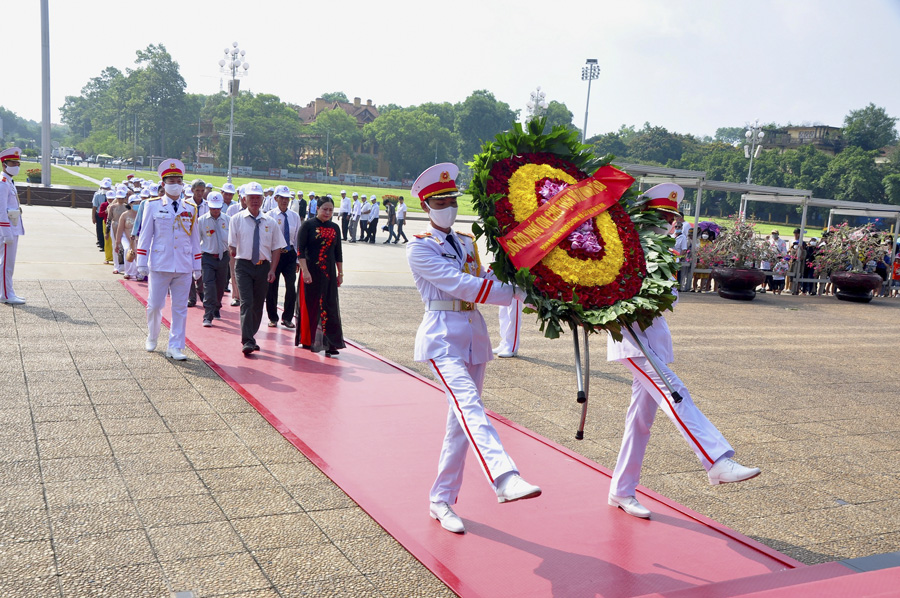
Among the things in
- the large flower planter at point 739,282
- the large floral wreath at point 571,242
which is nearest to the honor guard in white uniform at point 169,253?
the large floral wreath at point 571,242

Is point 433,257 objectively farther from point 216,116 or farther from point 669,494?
point 216,116

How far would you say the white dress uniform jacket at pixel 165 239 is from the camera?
25.9 feet

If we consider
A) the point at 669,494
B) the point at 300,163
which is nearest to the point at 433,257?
the point at 669,494

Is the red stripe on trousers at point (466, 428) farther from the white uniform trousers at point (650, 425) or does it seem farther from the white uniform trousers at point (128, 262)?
the white uniform trousers at point (128, 262)

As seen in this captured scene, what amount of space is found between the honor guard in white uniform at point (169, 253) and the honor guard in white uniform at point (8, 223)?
11.7 feet

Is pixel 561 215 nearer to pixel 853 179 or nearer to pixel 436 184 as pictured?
pixel 436 184

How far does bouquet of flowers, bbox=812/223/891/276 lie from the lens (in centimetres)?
1931

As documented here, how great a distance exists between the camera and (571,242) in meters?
4.08

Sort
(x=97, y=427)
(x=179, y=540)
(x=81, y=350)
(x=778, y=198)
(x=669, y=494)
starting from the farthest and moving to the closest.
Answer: (x=778, y=198)
(x=81, y=350)
(x=97, y=427)
(x=669, y=494)
(x=179, y=540)

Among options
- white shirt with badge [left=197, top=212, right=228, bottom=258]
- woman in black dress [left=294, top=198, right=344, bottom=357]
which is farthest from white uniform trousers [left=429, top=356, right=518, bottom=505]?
white shirt with badge [left=197, top=212, right=228, bottom=258]

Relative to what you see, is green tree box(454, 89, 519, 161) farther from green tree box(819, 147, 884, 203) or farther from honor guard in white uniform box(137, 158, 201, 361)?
honor guard in white uniform box(137, 158, 201, 361)

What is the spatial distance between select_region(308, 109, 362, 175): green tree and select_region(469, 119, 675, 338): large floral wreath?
98.9 meters

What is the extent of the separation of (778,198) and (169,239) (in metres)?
17.0

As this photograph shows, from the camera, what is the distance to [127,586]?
11.0 ft
